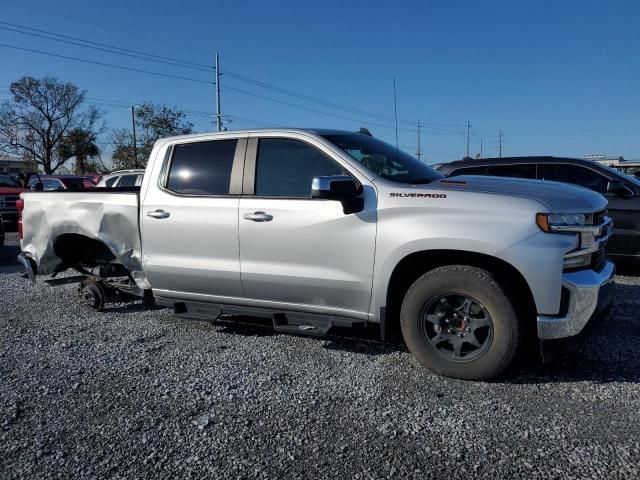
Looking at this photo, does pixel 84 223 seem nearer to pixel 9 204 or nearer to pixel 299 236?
pixel 299 236

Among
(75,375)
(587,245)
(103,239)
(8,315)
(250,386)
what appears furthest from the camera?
(8,315)

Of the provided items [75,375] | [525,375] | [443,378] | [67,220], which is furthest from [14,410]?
[525,375]

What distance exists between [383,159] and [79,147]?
2255 inches

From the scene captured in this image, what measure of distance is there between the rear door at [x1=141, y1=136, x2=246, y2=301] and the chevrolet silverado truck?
1 centimetres

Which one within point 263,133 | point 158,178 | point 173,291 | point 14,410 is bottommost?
point 14,410

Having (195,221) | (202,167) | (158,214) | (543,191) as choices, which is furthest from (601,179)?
(158,214)

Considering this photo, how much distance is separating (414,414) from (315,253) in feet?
4.69

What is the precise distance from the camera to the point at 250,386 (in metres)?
3.75

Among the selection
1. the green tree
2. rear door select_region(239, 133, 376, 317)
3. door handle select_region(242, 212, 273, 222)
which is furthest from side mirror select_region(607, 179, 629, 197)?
the green tree

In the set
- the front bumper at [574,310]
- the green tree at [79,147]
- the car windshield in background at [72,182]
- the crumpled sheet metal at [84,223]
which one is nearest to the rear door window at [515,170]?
the front bumper at [574,310]

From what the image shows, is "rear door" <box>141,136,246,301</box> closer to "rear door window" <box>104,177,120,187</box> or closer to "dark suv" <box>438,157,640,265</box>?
"dark suv" <box>438,157,640,265</box>

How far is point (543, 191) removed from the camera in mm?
3670

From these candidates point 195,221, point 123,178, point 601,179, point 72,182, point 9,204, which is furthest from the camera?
point 72,182

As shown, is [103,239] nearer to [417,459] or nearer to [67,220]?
[67,220]
